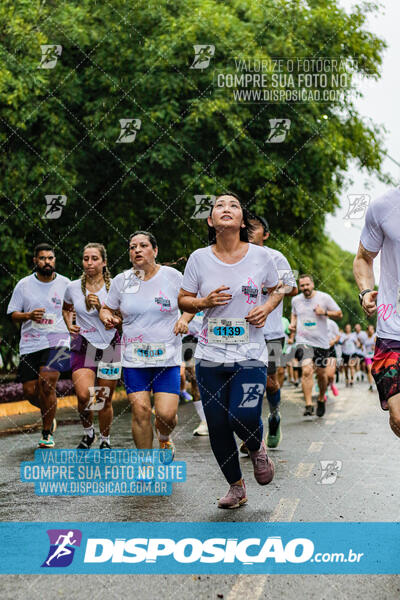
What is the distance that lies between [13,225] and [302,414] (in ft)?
20.4

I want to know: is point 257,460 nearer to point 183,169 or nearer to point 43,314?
point 43,314

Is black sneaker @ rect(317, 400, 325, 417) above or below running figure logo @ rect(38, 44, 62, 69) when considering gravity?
below

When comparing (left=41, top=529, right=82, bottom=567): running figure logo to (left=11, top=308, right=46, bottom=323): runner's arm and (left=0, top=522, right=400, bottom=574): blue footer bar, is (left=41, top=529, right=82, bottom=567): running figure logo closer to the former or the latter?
(left=0, top=522, right=400, bottom=574): blue footer bar

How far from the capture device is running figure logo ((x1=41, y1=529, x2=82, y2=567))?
5.14 m

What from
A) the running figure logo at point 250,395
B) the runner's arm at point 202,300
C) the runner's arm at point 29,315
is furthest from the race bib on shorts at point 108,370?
the running figure logo at point 250,395

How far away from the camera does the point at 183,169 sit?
61.5 feet

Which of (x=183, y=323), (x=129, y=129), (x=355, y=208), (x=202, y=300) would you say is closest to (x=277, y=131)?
(x=129, y=129)

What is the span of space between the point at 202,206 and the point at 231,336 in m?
12.0

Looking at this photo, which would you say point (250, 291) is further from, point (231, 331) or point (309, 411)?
point (309, 411)

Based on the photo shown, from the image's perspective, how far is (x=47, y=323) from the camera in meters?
10.6

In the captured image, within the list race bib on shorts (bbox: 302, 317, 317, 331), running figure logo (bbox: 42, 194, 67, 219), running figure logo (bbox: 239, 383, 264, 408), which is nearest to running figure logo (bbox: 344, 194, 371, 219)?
race bib on shorts (bbox: 302, 317, 317, 331)

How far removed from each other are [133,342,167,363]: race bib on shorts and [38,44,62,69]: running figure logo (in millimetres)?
10963

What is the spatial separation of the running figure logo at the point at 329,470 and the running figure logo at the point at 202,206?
30.2 feet

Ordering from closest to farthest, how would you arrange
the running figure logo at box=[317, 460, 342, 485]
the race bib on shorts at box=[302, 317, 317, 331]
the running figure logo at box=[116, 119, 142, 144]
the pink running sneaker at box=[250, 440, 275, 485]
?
the pink running sneaker at box=[250, 440, 275, 485] < the running figure logo at box=[317, 460, 342, 485] < the race bib on shorts at box=[302, 317, 317, 331] < the running figure logo at box=[116, 119, 142, 144]
